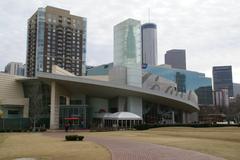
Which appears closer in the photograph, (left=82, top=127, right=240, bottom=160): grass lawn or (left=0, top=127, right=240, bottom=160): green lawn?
(left=0, top=127, right=240, bottom=160): green lawn

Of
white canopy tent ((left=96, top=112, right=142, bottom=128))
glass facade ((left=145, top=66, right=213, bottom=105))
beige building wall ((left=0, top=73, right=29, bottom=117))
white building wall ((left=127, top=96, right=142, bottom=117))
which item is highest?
glass facade ((left=145, top=66, right=213, bottom=105))

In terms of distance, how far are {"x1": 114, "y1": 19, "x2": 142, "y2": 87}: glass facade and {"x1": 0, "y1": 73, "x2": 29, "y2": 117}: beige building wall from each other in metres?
37.5

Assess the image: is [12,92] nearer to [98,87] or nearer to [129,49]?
[98,87]

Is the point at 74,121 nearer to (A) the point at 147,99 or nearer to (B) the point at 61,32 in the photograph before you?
(A) the point at 147,99

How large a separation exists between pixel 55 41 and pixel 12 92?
7466 centimetres

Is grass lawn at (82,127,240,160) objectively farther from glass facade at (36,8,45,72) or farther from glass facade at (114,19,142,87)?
glass facade at (36,8,45,72)

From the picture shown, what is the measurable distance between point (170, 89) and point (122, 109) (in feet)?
150

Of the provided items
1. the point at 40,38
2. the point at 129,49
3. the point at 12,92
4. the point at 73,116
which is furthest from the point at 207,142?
the point at 40,38

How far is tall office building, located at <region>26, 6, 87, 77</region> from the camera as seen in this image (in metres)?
137

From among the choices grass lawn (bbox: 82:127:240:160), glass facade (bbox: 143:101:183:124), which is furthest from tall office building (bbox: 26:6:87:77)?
grass lawn (bbox: 82:127:240:160)

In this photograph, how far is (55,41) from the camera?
14412 centimetres

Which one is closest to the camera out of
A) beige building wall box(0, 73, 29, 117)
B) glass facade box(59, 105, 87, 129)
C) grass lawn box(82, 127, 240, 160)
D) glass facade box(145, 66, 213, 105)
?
grass lawn box(82, 127, 240, 160)

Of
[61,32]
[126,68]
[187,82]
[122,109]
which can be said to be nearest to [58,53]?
[61,32]

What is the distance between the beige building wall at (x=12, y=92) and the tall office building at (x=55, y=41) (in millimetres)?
60357
